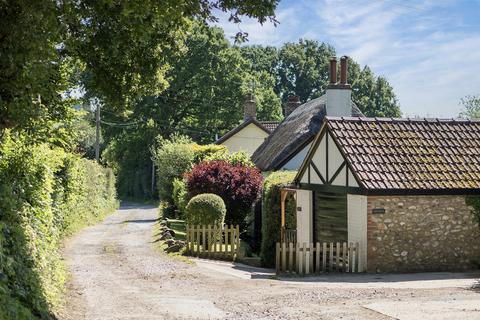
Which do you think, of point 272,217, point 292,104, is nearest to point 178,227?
point 272,217

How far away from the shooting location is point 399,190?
56.5 ft

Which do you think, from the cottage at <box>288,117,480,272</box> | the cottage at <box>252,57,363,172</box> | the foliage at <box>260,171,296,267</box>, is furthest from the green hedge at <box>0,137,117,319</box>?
the cottage at <box>252,57,363,172</box>

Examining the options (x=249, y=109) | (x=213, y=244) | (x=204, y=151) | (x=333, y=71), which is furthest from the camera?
(x=249, y=109)

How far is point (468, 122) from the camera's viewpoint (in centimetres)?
2086

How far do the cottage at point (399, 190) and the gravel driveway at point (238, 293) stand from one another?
89 cm

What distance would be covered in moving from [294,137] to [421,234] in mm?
13145

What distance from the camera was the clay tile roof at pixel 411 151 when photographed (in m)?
17.8

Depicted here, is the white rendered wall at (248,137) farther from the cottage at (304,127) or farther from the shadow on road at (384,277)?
the shadow on road at (384,277)

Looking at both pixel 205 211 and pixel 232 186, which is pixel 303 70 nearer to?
pixel 232 186

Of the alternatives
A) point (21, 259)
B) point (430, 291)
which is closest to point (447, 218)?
point (430, 291)

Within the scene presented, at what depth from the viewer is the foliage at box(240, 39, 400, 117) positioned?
8194cm

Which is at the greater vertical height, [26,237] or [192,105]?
[192,105]

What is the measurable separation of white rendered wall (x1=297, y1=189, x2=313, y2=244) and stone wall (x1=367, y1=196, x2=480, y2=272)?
4.02 meters

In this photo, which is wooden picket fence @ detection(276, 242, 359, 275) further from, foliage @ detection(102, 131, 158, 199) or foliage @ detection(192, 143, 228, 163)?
foliage @ detection(102, 131, 158, 199)
